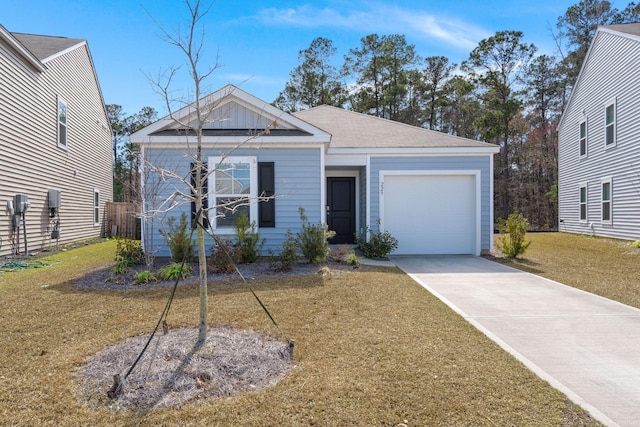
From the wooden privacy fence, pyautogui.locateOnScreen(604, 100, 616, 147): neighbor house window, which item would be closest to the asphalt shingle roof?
pyautogui.locateOnScreen(604, 100, 616, 147): neighbor house window

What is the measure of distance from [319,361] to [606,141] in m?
15.7

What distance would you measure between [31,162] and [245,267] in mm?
7562

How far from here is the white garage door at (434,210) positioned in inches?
401

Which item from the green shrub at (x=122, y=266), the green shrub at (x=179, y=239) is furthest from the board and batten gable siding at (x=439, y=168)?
the green shrub at (x=122, y=266)

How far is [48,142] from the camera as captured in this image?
1172cm

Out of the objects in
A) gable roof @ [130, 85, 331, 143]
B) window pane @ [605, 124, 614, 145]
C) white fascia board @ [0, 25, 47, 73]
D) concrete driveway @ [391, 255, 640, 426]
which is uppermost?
white fascia board @ [0, 25, 47, 73]

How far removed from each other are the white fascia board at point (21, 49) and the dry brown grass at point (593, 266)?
13.1 m

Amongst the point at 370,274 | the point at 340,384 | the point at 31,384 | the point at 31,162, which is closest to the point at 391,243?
the point at 370,274

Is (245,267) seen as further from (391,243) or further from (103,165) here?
(103,165)

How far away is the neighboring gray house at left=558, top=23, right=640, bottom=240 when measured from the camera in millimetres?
12375

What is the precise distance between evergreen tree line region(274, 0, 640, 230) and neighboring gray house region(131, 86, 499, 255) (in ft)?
48.9

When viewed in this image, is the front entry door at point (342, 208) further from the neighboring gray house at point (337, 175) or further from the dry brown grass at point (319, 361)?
the dry brown grass at point (319, 361)

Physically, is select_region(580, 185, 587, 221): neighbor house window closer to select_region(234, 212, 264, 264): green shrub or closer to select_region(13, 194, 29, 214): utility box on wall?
select_region(234, 212, 264, 264): green shrub

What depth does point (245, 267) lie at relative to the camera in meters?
8.03
